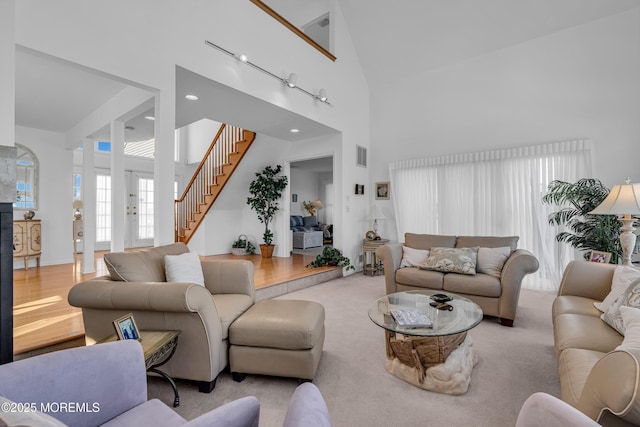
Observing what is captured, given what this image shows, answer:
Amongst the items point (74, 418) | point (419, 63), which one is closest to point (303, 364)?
point (74, 418)

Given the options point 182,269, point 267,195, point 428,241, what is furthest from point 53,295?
point 428,241

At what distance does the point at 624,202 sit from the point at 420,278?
194cm

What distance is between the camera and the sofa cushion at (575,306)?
2.06 m

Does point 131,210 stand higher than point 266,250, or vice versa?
point 131,210

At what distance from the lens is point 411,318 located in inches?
81.6

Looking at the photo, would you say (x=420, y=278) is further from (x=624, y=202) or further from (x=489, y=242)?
(x=624, y=202)

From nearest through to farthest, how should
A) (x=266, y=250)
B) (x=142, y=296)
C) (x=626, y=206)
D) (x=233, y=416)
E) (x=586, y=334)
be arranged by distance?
(x=233, y=416) < (x=586, y=334) < (x=142, y=296) < (x=626, y=206) < (x=266, y=250)

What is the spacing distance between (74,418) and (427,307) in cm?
220

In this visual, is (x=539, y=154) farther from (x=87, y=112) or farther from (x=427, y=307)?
(x=87, y=112)

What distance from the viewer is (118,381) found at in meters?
→ 1.09

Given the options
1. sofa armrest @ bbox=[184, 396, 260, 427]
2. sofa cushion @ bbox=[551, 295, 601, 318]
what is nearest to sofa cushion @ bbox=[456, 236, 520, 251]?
sofa cushion @ bbox=[551, 295, 601, 318]

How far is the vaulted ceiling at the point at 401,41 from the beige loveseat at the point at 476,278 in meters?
2.57

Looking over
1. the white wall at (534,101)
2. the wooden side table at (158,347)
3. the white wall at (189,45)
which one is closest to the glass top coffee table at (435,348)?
the wooden side table at (158,347)

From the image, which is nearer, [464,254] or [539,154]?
[464,254]
